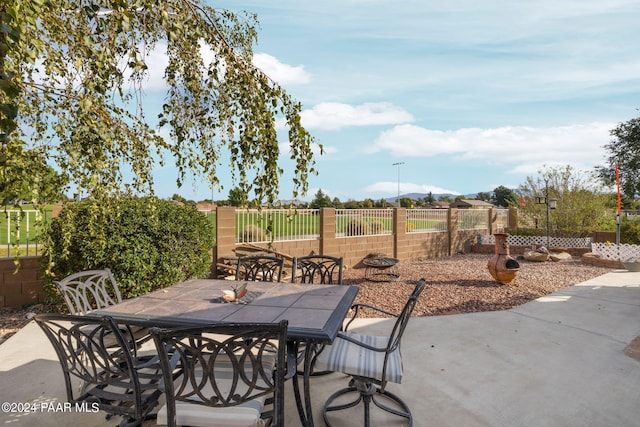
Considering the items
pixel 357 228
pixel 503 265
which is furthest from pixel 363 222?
pixel 503 265

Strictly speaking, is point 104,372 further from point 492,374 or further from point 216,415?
point 492,374

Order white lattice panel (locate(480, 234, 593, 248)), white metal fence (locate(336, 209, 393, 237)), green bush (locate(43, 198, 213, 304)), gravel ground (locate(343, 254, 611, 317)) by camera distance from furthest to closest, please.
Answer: white lattice panel (locate(480, 234, 593, 248)) < white metal fence (locate(336, 209, 393, 237)) < gravel ground (locate(343, 254, 611, 317)) < green bush (locate(43, 198, 213, 304))

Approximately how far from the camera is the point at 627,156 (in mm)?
15773

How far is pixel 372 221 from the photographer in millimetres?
10805

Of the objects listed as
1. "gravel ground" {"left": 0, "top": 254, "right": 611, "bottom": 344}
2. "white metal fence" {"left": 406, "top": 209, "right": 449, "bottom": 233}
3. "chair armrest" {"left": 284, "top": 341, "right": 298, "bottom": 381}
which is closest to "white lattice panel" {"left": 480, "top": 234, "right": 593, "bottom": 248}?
"white metal fence" {"left": 406, "top": 209, "right": 449, "bottom": 233}

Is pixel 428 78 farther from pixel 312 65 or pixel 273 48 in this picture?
pixel 273 48

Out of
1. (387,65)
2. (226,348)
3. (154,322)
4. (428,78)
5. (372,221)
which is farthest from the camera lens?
(372,221)

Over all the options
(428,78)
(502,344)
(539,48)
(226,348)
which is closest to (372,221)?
(428,78)

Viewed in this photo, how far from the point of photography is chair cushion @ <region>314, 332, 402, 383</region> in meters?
2.34

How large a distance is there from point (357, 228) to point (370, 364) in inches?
317

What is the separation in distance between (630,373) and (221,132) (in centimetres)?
434

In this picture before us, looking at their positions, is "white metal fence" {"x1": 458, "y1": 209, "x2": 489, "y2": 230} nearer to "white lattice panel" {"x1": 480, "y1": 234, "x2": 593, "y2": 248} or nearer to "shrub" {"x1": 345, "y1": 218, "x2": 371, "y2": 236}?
"white lattice panel" {"x1": 480, "y1": 234, "x2": 593, "y2": 248}

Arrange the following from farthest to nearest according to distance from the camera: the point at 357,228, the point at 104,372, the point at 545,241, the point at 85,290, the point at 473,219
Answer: the point at 473,219 < the point at 545,241 < the point at 357,228 < the point at 85,290 < the point at 104,372

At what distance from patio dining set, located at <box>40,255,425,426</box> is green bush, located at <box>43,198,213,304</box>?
176 centimetres
